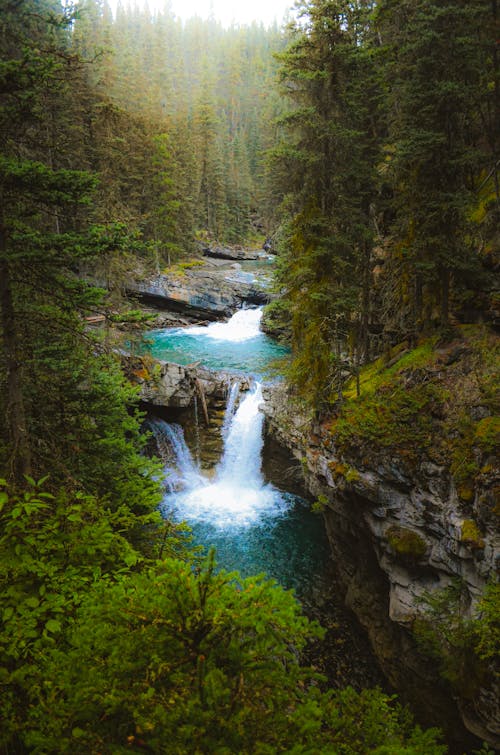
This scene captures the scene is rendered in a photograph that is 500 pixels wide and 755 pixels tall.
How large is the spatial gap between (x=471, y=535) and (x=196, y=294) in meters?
27.5

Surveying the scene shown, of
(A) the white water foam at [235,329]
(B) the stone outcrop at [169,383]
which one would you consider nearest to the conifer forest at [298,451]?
(B) the stone outcrop at [169,383]

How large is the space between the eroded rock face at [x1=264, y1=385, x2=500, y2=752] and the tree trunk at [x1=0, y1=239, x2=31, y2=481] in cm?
693

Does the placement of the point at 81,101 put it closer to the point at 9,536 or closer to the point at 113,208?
the point at 113,208

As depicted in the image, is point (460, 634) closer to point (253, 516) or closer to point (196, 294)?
point (253, 516)

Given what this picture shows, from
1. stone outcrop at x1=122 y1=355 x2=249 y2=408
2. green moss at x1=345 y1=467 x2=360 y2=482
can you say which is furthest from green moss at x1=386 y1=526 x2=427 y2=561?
stone outcrop at x1=122 y1=355 x2=249 y2=408

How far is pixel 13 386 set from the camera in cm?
645

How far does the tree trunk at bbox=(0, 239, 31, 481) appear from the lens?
20.3 feet

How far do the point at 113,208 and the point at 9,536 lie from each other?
67.3ft

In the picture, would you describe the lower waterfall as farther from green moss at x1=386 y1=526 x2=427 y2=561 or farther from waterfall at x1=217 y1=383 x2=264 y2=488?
green moss at x1=386 y1=526 x2=427 y2=561

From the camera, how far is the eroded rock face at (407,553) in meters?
7.30

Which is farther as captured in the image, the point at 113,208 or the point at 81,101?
the point at 81,101

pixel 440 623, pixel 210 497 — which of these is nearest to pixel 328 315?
pixel 440 623

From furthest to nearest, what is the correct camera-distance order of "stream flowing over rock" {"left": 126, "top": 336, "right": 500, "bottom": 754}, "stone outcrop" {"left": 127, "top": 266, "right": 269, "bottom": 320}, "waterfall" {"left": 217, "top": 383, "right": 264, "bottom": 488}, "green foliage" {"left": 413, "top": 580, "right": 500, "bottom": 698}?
1. "stone outcrop" {"left": 127, "top": 266, "right": 269, "bottom": 320}
2. "waterfall" {"left": 217, "top": 383, "right": 264, "bottom": 488}
3. "stream flowing over rock" {"left": 126, "top": 336, "right": 500, "bottom": 754}
4. "green foliage" {"left": 413, "top": 580, "right": 500, "bottom": 698}

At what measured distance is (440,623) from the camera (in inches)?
311
